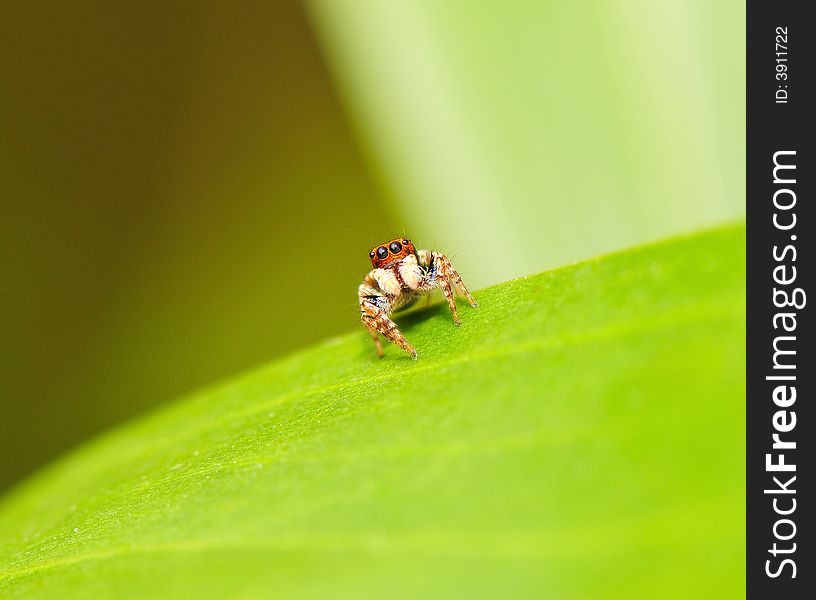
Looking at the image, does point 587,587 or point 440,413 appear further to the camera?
point 440,413

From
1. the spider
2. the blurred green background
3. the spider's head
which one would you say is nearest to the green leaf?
the spider

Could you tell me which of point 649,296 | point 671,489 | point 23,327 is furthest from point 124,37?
point 671,489

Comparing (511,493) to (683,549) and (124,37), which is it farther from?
(124,37)

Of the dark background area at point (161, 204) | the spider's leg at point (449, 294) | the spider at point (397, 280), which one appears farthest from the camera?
the dark background area at point (161, 204)

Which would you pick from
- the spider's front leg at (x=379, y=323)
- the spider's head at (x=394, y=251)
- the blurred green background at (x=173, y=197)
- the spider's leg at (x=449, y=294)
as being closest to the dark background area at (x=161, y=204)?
the blurred green background at (x=173, y=197)

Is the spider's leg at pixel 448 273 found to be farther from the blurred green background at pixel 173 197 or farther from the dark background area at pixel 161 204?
the dark background area at pixel 161 204

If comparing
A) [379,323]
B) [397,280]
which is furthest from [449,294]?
[397,280]

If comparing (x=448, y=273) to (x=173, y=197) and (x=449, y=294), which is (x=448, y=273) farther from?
(x=173, y=197)
